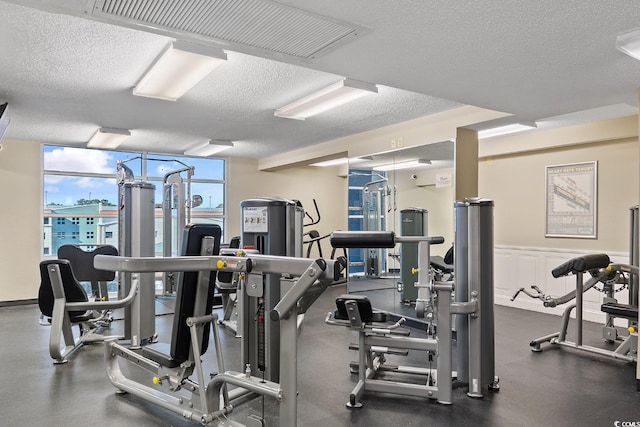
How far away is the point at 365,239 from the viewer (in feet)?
8.67

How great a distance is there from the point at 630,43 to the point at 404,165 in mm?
3168

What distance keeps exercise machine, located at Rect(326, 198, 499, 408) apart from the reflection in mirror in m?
1.57

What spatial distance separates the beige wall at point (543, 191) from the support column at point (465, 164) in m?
1.74

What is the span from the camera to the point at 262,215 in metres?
3.15

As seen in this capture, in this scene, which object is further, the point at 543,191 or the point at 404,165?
the point at 543,191

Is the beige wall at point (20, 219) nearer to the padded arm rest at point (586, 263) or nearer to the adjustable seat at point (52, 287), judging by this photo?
the adjustable seat at point (52, 287)

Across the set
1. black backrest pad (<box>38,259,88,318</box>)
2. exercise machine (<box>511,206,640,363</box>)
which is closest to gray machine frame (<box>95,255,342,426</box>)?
black backrest pad (<box>38,259,88,318</box>)

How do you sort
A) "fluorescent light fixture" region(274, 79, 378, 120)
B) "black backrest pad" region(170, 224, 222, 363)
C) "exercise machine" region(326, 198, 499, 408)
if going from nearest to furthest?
"black backrest pad" region(170, 224, 222, 363)
"exercise machine" region(326, 198, 499, 408)
"fluorescent light fixture" region(274, 79, 378, 120)

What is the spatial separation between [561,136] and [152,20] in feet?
16.8

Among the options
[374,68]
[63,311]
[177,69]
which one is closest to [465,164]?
[374,68]

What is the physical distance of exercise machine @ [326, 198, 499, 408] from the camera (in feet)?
9.78

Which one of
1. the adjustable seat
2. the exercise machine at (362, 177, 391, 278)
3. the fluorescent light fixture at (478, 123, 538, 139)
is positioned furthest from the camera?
the exercise machine at (362, 177, 391, 278)

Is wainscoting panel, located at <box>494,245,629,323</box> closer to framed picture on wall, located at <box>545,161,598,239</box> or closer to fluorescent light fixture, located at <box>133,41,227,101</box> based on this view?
framed picture on wall, located at <box>545,161,598,239</box>

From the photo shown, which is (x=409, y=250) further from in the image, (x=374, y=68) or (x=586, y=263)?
(x=374, y=68)
